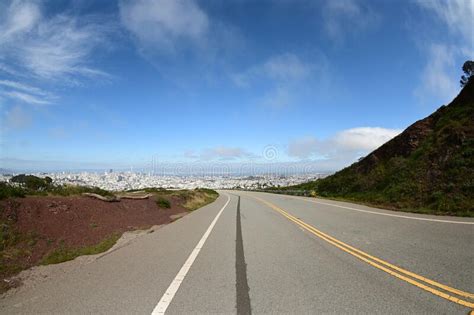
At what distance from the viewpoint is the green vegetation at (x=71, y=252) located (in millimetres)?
8008

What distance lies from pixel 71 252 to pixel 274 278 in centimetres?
556

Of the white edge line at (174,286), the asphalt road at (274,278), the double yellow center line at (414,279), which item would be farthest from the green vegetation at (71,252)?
the double yellow center line at (414,279)

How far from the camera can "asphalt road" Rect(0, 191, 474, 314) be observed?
4840 millimetres

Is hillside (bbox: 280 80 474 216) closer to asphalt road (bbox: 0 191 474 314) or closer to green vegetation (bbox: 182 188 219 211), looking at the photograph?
asphalt road (bbox: 0 191 474 314)

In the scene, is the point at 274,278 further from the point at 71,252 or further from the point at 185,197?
the point at 185,197

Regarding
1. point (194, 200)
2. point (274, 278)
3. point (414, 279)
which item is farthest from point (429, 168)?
point (274, 278)

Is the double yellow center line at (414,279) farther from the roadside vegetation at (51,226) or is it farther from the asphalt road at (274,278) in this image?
the roadside vegetation at (51,226)

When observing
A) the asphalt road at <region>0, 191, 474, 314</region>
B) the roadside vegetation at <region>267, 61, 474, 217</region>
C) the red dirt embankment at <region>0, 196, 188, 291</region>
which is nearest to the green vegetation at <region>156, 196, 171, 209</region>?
the red dirt embankment at <region>0, 196, 188, 291</region>

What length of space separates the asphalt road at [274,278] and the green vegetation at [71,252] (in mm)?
635

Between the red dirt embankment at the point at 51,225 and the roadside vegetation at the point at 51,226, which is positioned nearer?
the roadside vegetation at the point at 51,226

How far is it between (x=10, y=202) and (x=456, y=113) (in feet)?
108

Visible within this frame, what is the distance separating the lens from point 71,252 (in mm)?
8875

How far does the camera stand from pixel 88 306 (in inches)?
193

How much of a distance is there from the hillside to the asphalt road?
9.58m
